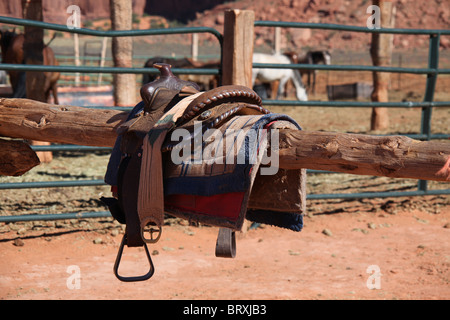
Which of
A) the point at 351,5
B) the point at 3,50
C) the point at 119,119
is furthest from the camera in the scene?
the point at 351,5

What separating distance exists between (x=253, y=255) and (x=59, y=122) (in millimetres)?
1751

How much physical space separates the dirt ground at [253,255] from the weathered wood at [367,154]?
4.05ft

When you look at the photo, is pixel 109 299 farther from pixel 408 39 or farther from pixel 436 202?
pixel 408 39

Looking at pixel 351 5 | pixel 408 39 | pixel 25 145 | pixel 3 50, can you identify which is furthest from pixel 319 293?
pixel 351 5

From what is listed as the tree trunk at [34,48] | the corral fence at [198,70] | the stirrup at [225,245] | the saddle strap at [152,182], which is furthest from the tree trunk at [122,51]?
the stirrup at [225,245]

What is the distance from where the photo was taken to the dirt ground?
2918 mm

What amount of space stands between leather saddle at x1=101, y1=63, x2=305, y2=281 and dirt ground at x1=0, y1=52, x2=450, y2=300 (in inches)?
41.5

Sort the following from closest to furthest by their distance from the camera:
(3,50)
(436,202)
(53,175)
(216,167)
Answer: (216,167)
(436,202)
(53,175)
(3,50)

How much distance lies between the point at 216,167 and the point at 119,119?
715mm

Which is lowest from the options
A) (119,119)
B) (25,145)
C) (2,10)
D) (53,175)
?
(53,175)

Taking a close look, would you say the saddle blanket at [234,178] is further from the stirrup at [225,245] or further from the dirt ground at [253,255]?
the dirt ground at [253,255]

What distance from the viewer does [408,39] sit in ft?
136

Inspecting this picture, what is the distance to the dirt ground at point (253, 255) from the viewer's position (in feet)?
9.57

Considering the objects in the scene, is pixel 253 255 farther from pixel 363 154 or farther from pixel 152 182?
pixel 363 154
